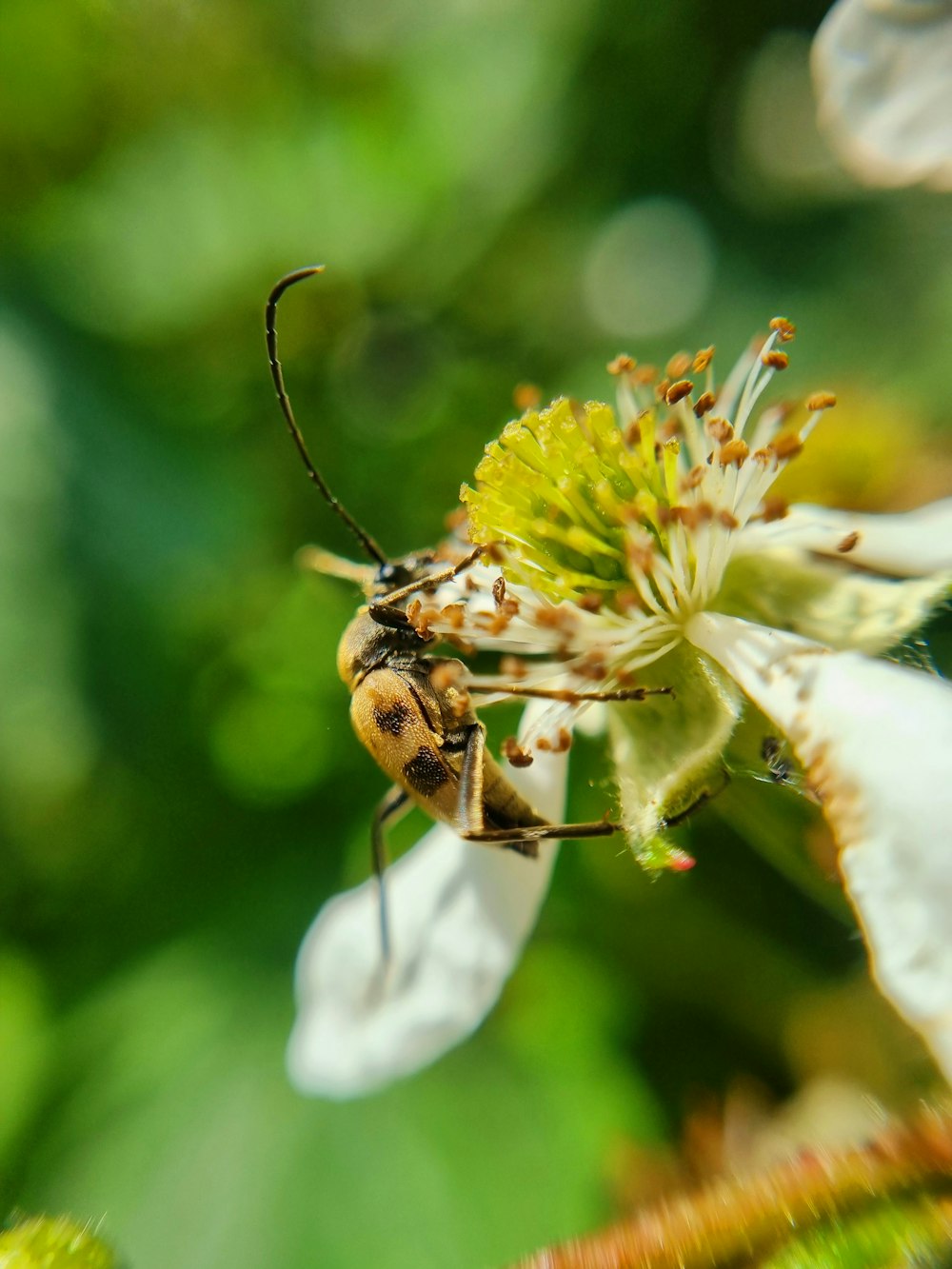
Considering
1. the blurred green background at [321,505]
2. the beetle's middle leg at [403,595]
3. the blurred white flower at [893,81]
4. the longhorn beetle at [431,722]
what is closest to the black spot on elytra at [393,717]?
the longhorn beetle at [431,722]

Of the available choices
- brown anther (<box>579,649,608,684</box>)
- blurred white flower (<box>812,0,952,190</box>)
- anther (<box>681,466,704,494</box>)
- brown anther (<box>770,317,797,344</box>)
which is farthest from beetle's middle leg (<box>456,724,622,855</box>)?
blurred white flower (<box>812,0,952,190</box>)

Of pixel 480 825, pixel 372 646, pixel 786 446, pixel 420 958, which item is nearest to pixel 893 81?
pixel 786 446

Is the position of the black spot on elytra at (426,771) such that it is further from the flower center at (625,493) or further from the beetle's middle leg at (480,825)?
the flower center at (625,493)

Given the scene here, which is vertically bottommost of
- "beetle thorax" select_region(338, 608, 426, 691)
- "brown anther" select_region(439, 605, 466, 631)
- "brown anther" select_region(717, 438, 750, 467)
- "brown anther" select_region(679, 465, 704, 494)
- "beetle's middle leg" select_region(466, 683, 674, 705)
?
"beetle's middle leg" select_region(466, 683, 674, 705)

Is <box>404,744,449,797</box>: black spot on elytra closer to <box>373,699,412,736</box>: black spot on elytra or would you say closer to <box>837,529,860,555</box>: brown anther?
<box>373,699,412,736</box>: black spot on elytra

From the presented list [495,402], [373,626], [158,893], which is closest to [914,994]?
[373,626]

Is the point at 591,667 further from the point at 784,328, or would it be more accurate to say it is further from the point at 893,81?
the point at 893,81

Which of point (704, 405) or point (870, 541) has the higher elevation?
point (704, 405)
